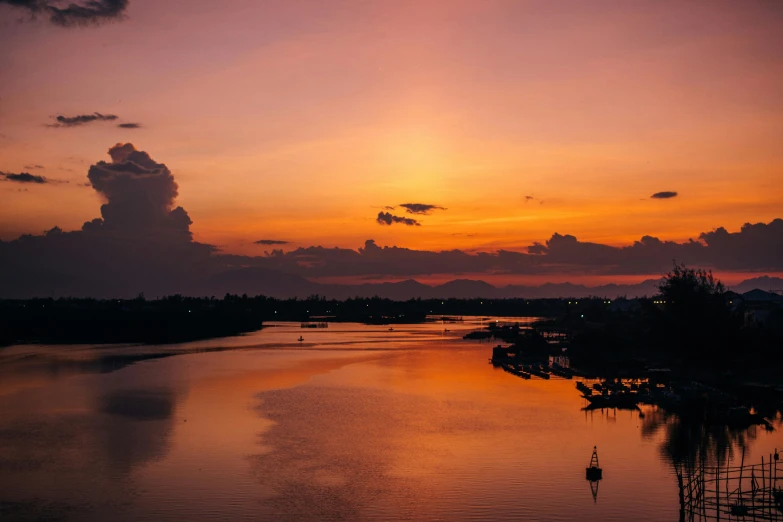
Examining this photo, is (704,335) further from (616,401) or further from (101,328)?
(101,328)

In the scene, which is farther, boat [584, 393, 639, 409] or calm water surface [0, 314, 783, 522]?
boat [584, 393, 639, 409]

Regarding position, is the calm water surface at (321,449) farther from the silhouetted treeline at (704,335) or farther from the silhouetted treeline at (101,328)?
the silhouetted treeline at (101,328)

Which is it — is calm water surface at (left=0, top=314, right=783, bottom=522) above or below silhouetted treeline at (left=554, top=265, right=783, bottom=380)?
below

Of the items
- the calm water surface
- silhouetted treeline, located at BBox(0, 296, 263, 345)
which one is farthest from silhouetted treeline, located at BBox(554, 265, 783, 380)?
silhouetted treeline, located at BBox(0, 296, 263, 345)

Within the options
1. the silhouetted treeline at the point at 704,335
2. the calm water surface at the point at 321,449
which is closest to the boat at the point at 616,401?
the calm water surface at the point at 321,449

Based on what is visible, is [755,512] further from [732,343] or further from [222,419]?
[732,343]

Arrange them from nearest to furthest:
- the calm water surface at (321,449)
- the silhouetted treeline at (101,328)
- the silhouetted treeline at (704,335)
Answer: the calm water surface at (321,449), the silhouetted treeline at (704,335), the silhouetted treeline at (101,328)

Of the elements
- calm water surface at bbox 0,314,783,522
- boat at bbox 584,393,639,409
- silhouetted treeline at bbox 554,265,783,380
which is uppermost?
silhouetted treeline at bbox 554,265,783,380

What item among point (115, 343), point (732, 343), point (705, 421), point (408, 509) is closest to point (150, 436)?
point (408, 509)

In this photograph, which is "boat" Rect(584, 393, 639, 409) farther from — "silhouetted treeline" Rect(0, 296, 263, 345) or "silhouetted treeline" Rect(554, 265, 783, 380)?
"silhouetted treeline" Rect(0, 296, 263, 345)

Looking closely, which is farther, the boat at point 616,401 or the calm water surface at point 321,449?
the boat at point 616,401
